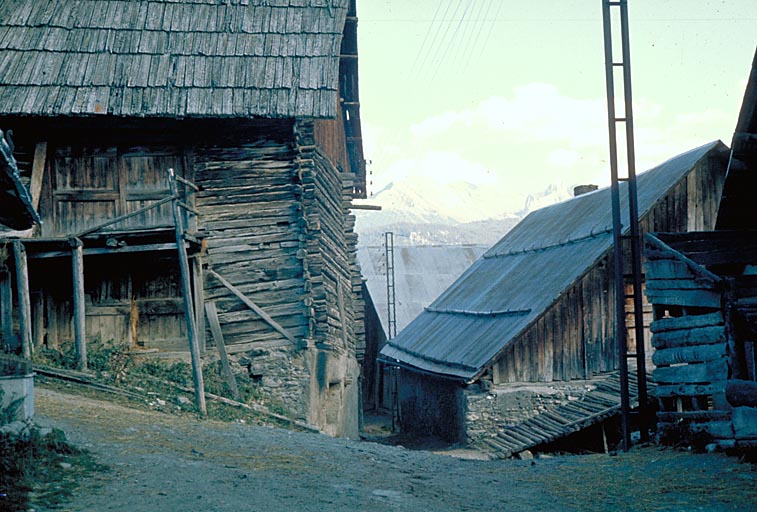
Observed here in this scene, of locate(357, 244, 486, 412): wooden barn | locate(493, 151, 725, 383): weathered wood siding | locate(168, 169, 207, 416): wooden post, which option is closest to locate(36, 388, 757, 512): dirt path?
locate(168, 169, 207, 416): wooden post

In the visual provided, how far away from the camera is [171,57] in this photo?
16656 millimetres

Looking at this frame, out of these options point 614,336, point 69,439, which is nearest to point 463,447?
point 614,336

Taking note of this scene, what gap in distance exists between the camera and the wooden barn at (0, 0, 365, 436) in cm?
1599

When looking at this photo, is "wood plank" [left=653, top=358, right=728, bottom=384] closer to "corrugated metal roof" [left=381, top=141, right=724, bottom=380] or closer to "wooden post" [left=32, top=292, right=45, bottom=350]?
"corrugated metal roof" [left=381, top=141, right=724, bottom=380]

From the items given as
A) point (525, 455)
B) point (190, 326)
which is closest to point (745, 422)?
point (525, 455)

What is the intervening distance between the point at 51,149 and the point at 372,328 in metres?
23.2

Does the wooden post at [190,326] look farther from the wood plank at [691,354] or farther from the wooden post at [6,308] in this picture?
the wood plank at [691,354]

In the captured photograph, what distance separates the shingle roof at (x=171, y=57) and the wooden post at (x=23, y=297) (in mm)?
2563

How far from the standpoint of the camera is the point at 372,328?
3809 centimetres

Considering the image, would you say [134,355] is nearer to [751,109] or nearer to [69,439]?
[69,439]

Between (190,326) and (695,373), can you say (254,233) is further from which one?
(695,373)

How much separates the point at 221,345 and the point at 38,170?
4.69 metres

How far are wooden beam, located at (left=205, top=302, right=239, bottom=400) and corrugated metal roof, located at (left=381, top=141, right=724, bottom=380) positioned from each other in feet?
17.4

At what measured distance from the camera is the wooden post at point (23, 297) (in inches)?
577
